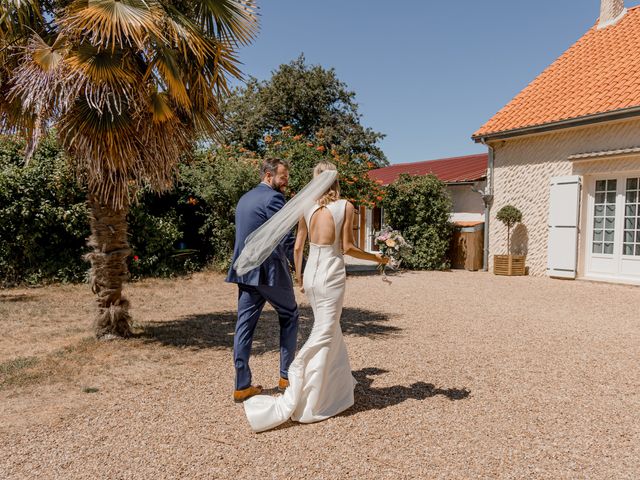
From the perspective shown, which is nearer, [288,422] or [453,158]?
[288,422]

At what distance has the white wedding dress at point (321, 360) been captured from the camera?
135 inches

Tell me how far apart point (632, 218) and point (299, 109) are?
20.3m

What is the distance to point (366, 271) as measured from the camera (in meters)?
13.4

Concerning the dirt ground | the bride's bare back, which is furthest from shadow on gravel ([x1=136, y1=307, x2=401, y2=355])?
the bride's bare back

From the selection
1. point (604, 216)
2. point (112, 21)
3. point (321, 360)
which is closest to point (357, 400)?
point (321, 360)

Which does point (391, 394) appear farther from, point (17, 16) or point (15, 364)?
point (17, 16)

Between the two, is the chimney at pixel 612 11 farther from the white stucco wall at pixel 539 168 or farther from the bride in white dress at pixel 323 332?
the bride in white dress at pixel 323 332

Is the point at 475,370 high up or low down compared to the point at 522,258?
down

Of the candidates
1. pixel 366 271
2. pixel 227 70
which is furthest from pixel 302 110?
pixel 227 70

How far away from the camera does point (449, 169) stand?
58.5 ft

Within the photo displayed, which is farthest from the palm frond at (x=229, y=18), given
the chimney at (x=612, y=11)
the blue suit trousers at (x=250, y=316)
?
the chimney at (x=612, y=11)

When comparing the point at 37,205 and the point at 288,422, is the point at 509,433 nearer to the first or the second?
the point at 288,422

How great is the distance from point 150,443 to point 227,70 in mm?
3943

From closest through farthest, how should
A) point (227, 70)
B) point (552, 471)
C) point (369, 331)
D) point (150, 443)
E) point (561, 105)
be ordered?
1. point (552, 471)
2. point (150, 443)
3. point (227, 70)
4. point (369, 331)
5. point (561, 105)
